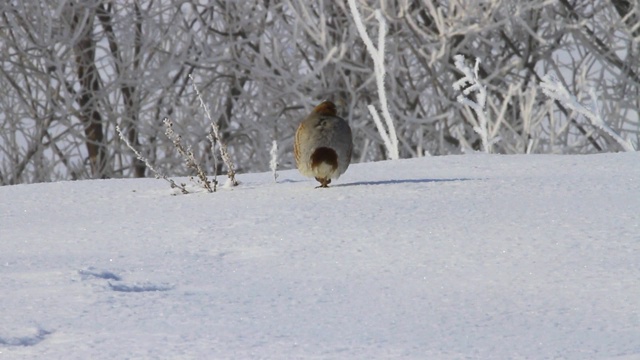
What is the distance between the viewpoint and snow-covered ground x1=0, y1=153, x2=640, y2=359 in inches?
114

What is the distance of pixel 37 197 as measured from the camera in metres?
5.78

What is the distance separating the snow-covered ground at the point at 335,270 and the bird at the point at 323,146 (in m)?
0.12

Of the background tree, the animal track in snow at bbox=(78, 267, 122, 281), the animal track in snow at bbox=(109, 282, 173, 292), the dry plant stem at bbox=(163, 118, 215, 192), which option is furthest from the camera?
the background tree

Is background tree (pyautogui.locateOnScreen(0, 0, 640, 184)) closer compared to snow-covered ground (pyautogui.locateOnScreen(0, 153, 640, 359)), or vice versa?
snow-covered ground (pyautogui.locateOnScreen(0, 153, 640, 359))

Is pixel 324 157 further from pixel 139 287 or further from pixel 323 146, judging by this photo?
pixel 139 287

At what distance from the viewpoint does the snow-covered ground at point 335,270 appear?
2.90 m

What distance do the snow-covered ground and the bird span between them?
Answer: 0.39 ft

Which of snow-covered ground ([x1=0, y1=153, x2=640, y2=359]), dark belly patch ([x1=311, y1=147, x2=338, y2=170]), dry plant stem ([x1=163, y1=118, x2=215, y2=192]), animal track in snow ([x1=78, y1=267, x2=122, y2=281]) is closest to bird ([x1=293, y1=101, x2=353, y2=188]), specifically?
dark belly patch ([x1=311, y1=147, x2=338, y2=170])

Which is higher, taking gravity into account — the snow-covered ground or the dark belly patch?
the dark belly patch

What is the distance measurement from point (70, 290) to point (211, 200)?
2019 millimetres

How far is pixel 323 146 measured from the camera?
528 centimetres

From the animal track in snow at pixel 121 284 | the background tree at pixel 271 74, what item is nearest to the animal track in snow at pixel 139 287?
the animal track in snow at pixel 121 284

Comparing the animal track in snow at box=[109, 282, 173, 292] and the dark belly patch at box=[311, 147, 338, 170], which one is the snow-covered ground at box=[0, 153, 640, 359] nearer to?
the animal track in snow at box=[109, 282, 173, 292]

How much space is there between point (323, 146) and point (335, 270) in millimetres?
1608
